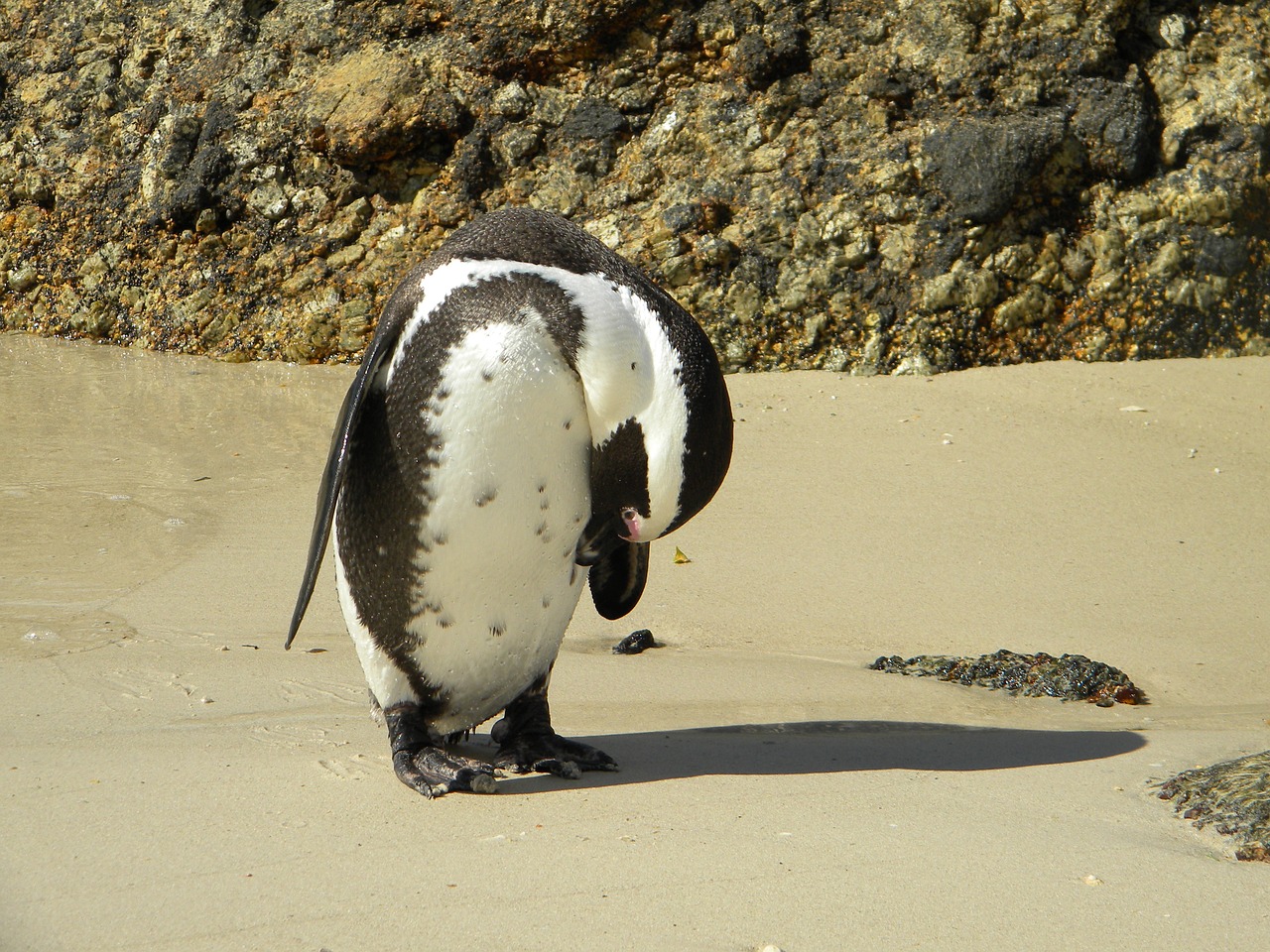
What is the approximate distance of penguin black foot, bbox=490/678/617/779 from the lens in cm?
250

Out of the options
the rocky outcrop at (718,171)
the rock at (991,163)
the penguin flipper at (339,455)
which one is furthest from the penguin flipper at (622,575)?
the rock at (991,163)

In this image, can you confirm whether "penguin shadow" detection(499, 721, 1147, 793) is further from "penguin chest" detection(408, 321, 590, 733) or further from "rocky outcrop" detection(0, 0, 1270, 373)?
"rocky outcrop" detection(0, 0, 1270, 373)

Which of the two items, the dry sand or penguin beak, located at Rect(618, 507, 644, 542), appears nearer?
the dry sand

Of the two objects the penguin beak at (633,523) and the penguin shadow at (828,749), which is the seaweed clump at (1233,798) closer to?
the penguin shadow at (828,749)

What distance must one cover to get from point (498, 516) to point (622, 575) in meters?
0.42

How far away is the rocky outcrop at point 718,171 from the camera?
5.93 metres

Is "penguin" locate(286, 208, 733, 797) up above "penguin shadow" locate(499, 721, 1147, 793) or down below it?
above

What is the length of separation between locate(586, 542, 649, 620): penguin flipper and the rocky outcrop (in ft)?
11.1

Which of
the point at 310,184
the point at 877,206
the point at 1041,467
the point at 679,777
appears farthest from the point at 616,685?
the point at 310,184

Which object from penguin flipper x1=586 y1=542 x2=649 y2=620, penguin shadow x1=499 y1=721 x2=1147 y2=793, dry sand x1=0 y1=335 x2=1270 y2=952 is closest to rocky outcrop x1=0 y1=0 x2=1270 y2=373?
dry sand x1=0 y1=335 x2=1270 y2=952

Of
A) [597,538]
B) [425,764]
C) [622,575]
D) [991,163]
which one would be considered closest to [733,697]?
[622,575]

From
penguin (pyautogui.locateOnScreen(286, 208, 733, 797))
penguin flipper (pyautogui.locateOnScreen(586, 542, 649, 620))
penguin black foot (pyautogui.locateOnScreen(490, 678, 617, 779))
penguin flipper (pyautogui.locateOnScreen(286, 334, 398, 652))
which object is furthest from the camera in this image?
penguin flipper (pyautogui.locateOnScreen(586, 542, 649, 620))

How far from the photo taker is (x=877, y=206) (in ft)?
19.6

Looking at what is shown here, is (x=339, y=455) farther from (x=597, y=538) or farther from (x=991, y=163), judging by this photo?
(x=991, y=163)
